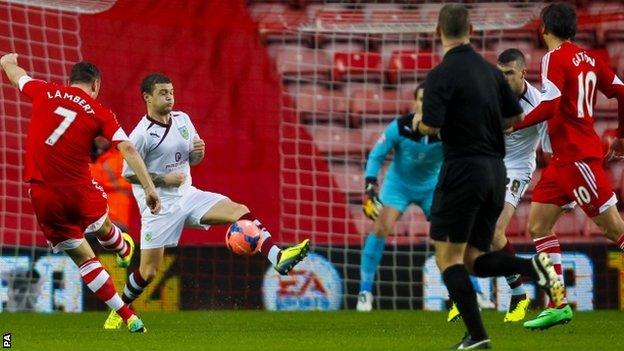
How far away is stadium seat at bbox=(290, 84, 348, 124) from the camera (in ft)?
47.7

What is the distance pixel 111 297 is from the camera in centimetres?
901

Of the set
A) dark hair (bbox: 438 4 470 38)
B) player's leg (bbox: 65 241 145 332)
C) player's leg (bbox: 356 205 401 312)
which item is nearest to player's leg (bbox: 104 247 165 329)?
player's leg (bbox: 65 241 145 332)

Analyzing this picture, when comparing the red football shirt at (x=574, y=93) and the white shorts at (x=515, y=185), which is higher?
the red football shirt at (x=574, y=93)

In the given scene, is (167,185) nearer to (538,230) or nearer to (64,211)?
(64,211)

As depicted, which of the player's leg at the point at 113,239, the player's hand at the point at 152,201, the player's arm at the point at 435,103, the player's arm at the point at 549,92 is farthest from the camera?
the player's leg at the point at 113,239

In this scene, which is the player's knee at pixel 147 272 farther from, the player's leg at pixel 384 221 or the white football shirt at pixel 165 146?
the player's leg at pixel 384 221

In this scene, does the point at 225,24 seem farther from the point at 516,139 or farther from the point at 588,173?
the point at 588,173

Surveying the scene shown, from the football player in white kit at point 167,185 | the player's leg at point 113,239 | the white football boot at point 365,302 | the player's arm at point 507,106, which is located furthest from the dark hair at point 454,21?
the white football boot at point 365,302

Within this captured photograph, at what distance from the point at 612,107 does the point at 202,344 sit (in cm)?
719

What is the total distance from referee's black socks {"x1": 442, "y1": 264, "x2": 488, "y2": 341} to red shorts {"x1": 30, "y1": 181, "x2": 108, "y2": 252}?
3.07 metres

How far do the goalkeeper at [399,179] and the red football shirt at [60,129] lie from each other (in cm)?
350

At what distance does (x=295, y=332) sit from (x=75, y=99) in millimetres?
2155

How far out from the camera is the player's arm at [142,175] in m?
8.38

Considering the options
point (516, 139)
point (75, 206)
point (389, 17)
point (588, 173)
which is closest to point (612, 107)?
point (389, 17)
